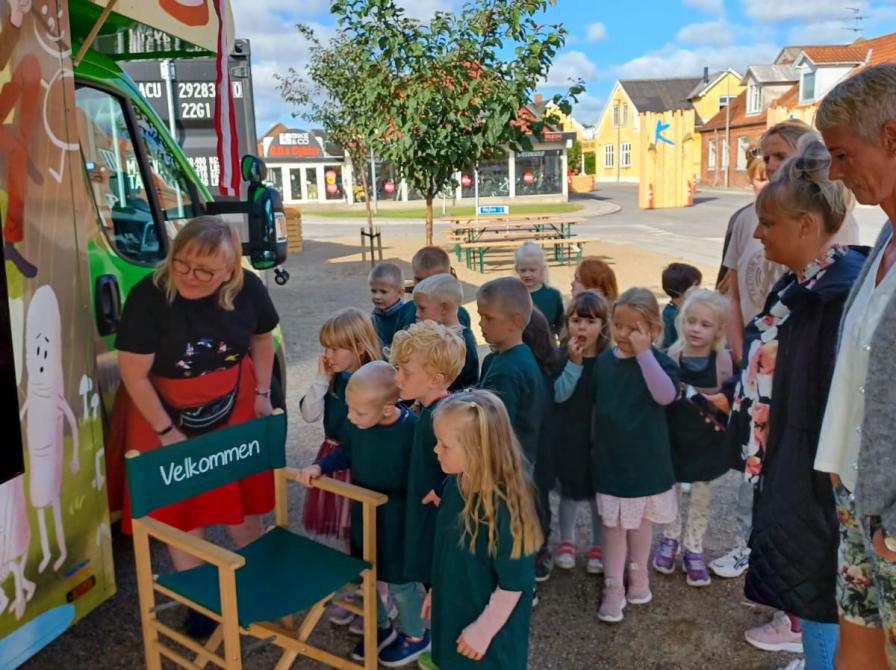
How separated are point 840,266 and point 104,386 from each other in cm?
257

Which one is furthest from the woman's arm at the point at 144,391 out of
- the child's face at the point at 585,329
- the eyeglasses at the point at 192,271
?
the child's face at the point at 585,329

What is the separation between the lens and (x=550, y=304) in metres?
4.72

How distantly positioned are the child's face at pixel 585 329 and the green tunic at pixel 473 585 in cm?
122

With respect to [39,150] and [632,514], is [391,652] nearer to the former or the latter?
[632,514]

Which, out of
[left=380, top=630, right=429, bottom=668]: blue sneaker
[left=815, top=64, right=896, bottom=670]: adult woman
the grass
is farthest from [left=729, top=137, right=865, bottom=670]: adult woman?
the grass

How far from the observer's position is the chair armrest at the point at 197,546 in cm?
226

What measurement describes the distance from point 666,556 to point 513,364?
1424 mm

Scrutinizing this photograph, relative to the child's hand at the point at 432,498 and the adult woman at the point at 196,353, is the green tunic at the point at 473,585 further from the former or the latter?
the adult woman at the point at 196,353

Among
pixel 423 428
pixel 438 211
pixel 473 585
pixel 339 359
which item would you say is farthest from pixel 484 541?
pixel 438 211

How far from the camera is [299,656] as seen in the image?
9.97 feet

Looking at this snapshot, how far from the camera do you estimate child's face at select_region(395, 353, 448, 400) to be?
8.66 ft

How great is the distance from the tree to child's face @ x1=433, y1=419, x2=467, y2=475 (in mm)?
4183

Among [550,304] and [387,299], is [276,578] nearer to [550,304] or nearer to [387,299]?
[387,299]

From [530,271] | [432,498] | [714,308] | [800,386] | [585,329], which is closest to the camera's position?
[800,386]
